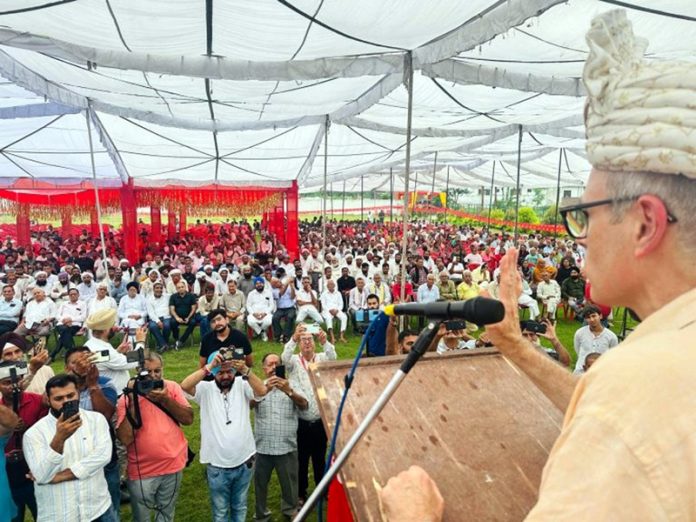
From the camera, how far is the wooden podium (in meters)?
1.15

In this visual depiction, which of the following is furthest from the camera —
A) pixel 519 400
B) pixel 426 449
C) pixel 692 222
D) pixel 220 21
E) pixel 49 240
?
pixel 49 240

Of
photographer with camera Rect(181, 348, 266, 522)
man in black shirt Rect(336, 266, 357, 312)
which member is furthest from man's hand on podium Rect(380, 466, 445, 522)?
man in black shirt Rect(336, 266, 357, 312)

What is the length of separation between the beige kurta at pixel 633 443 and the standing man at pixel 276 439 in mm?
3523

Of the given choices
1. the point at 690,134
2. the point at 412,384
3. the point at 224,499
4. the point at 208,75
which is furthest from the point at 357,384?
the point at 208,75

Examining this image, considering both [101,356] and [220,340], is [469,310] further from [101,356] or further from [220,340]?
[220,340]

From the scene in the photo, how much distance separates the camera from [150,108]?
8.71 m

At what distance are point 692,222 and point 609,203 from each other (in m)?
0.13

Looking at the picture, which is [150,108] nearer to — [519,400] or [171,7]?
[171,7]

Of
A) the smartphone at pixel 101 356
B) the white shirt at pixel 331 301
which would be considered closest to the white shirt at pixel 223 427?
the smartphone at pixel 101 356

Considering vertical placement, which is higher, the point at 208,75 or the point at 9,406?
the point at 208,75

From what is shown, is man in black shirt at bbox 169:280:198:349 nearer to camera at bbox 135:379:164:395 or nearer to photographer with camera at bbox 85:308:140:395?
photographer with camera at bbox 85:308:140:395

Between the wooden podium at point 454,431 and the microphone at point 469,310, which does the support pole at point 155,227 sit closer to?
the wooden podium at point 454,431

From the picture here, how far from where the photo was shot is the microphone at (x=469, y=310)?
48.8 inches

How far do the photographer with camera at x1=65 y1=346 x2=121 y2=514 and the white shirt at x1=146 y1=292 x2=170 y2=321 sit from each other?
541 centimetres
